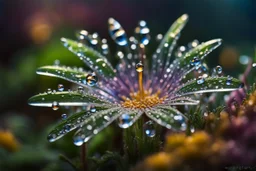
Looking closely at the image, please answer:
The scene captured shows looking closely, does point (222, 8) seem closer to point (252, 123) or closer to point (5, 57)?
point (5, 57)

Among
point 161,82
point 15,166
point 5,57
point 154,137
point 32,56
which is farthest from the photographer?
point 5,57

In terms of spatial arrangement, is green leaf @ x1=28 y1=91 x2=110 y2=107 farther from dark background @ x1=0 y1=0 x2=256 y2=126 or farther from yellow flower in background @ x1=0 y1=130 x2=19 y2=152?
dark background @ x1=0 y1=0 x2=256 y2=126

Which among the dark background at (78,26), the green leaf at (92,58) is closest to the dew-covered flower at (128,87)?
the green leaf at (92,58)

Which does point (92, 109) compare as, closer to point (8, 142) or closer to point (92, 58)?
point (92, 58)

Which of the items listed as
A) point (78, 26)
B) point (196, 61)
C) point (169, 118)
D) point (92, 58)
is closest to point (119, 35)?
point (92, 58)

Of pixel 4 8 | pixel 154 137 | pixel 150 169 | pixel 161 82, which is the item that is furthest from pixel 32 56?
pixel 150 169

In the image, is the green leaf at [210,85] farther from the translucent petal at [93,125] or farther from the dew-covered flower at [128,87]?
the translucent petal at [93,125]

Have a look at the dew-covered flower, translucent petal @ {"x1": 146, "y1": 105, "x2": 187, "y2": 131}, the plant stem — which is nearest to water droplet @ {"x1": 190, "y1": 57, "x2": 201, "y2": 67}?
the dew-covered flower
